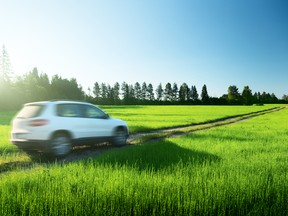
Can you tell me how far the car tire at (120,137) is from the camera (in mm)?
14258

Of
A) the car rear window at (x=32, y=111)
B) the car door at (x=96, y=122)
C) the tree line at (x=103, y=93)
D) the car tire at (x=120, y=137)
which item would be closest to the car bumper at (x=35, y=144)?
the car rear window at (x=32, y=111)

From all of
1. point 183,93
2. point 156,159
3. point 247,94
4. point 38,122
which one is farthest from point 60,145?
point 183,93

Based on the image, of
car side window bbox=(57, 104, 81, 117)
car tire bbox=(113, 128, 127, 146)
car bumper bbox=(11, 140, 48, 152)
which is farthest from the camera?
car tire bbox=(113, 128, 127, 146)

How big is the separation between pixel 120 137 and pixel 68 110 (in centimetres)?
325

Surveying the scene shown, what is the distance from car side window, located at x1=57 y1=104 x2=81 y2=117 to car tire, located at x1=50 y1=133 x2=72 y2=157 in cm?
81

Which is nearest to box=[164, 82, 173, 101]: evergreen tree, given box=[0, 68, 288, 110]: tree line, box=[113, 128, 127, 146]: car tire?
box=[0, 68, 288, 110]: tree line

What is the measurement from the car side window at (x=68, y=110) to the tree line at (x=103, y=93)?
199 feet

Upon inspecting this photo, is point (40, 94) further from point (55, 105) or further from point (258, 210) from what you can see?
point (258, 210)

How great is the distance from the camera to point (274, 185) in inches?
218

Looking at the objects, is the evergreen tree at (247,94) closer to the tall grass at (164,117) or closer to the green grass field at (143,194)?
the tall grass at (164,117)

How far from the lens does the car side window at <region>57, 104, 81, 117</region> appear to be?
11699 millimetres

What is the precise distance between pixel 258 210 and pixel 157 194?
1551 millimetres

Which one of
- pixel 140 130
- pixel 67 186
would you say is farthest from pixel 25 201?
pixel 140 130

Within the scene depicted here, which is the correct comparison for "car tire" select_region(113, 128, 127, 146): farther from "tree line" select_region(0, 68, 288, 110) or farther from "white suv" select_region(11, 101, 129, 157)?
"tree line" select_region(0, 68, 288, 110)
